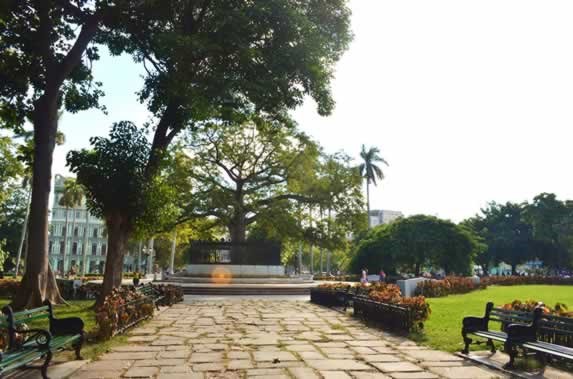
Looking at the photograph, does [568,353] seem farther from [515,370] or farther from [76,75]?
[76,75]

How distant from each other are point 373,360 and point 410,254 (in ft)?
113

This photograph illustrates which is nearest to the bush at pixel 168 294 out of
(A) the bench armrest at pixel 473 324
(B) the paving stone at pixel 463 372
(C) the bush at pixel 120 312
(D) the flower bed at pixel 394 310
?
(C) the bush at pixel 120 312

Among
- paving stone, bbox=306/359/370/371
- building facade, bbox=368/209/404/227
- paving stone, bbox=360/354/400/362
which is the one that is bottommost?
paving stone, bbox=360/354/400/362

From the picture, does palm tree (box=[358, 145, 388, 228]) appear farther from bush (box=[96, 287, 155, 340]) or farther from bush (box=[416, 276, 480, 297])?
bush (box=[96, 287, 155, 340])

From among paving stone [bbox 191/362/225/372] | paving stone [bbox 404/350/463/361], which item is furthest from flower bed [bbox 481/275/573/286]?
paving stone [bbox 191/362/225/372]

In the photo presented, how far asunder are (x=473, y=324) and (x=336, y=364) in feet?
9.55

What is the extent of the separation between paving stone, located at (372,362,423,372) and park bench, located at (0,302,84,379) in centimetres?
451

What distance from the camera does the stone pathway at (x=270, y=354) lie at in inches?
236

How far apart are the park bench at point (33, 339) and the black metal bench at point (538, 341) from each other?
6458 millimetres

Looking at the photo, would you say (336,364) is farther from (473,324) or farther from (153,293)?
(153,293)

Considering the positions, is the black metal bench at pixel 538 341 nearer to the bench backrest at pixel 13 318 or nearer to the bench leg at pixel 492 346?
the bench leg at pixel 492 346

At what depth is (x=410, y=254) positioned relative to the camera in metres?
39.8

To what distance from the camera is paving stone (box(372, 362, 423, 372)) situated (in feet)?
20.6

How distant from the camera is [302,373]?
593 centimetres
